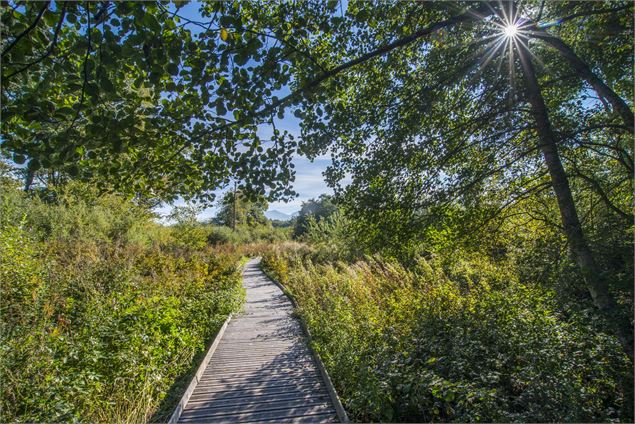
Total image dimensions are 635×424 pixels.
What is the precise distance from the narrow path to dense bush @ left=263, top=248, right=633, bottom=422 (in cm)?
44

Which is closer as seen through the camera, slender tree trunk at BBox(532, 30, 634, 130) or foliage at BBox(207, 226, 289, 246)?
slender tree trunk at BBox(532, 30, 634, 130)

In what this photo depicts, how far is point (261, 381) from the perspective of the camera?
16.7 feet

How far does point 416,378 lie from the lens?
3736 millimetres

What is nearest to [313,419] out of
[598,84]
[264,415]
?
[264,415]

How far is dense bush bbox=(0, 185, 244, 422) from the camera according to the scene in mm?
3162

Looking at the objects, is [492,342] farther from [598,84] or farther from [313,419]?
[598,84]

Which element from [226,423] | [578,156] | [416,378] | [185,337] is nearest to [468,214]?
[578,156]

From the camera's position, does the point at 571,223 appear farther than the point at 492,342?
No

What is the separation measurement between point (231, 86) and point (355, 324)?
525 centimetres

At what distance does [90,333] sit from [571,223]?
6738mm

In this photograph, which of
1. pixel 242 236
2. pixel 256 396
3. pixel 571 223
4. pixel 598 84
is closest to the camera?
pixel 598 84

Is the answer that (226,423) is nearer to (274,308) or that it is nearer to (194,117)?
(194,117)

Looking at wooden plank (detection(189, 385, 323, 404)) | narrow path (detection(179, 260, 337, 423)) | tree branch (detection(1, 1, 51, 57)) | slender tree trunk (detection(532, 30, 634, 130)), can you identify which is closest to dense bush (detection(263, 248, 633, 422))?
narrow path (detection(179, 260, 337, 423))

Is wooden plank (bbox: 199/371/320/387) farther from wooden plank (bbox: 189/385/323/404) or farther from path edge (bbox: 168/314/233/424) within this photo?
wooden plank (bbox: 189/385/323/404)
